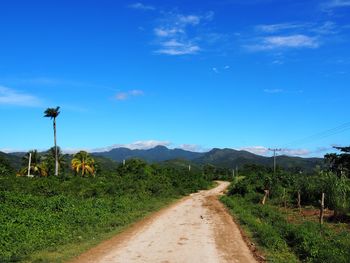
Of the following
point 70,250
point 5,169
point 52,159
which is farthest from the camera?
point 52,159

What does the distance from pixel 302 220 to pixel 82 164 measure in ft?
181

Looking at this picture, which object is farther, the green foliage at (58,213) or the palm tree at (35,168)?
the palm tree at (35,168)

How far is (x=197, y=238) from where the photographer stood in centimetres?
1817

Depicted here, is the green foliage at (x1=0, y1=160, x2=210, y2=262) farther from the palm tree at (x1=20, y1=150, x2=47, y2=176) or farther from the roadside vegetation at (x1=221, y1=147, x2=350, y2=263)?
the palm tree at (x1=20, y1=150, x2=47, y2=176)

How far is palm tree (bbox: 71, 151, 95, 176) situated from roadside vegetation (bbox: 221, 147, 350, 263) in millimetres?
33780

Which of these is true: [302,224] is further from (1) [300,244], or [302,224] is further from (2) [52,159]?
(2) [52,159]

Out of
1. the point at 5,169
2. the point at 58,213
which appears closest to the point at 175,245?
the point at 58,213

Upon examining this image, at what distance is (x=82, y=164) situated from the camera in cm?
7412

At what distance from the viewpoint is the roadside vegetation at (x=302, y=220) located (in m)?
14.7

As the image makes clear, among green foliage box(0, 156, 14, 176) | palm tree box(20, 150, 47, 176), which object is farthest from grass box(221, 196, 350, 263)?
palm tree box(20, 150, 47, 176)

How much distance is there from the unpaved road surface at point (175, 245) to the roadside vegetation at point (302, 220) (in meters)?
1.09

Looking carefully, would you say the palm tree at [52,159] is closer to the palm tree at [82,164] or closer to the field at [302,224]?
the palm tree at [82,164]

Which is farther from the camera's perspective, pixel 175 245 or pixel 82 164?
pixel 82 164

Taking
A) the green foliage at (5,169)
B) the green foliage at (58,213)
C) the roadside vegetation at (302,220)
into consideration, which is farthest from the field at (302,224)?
the green foliage at (5,169)
